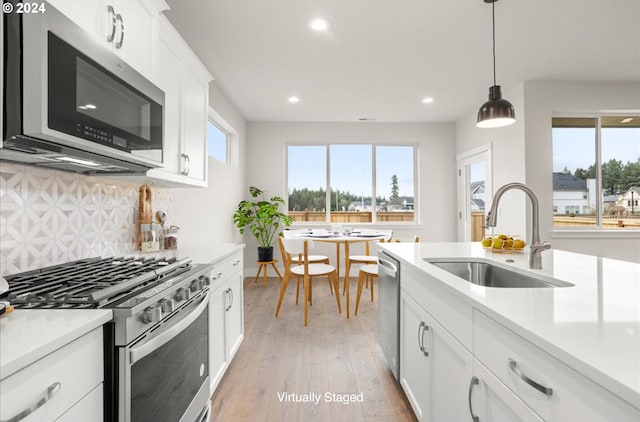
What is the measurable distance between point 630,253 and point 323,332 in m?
3.83

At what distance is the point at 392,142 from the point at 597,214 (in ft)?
9.64

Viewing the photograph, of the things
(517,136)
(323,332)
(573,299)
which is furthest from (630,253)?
(573,299)

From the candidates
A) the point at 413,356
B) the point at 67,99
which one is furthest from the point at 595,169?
the point at 67,99

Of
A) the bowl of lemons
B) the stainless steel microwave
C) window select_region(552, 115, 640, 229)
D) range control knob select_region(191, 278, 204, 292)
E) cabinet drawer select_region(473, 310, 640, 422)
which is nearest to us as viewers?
cabinet drawer select_region(473, 310, 640, 422)

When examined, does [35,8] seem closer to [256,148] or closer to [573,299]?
[573,299]

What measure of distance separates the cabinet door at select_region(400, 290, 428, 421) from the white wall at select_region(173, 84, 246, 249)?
1.57m

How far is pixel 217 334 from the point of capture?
1924 mm

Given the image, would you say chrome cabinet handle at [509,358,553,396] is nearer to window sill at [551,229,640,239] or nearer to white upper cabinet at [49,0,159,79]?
white upper cabinet at [49,0,159,79]

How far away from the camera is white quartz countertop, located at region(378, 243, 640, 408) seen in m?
0.57

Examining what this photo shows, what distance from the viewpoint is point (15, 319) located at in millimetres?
833

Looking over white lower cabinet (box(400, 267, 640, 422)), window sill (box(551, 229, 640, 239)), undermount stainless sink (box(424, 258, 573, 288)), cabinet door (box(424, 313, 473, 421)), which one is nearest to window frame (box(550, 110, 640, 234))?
window sill (box(551, 229, 640, 239))

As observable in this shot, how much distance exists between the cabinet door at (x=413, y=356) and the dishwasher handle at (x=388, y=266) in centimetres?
15

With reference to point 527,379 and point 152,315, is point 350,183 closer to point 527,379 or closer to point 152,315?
point 152,315

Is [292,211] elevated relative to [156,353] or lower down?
elevated
